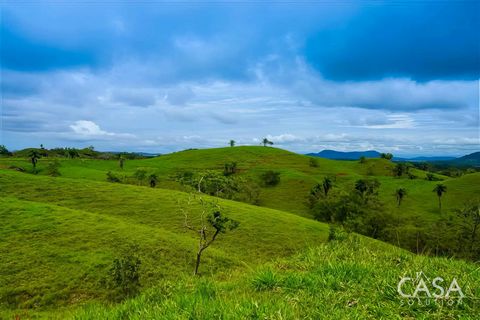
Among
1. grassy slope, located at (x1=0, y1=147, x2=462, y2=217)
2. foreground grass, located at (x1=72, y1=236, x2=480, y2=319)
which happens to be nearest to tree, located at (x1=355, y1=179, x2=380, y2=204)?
grassy slope, located at (x1=0, y1=147, x2=462, y2=217)

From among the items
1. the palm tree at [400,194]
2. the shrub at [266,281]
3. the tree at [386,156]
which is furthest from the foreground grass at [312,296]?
the tree at [386,156]

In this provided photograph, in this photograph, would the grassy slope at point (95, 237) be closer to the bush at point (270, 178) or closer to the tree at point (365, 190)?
the tree at point (365, 190)

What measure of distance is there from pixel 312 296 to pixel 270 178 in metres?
129

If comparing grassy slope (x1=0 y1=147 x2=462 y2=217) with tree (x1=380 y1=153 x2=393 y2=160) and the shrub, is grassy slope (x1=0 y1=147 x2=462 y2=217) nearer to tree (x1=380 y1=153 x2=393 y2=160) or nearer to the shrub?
tree (x1=380 y1=153 x2=393 y2=160)

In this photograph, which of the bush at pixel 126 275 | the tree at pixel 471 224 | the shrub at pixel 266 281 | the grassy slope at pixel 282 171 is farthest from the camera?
the grassy slope at pixel 282 171

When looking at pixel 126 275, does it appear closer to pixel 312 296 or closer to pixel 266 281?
pixel 266 281

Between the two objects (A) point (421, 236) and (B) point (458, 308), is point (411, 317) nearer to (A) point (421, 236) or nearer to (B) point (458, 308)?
(B) point (458, 308)

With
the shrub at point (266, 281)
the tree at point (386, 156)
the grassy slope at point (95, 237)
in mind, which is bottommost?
the grassy slope at point (95, 237)

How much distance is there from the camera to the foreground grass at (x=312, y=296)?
5580 mm

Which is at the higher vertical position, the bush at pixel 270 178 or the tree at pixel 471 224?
the bush at pixel 270 178

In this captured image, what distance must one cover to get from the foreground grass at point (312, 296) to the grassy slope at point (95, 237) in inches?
631

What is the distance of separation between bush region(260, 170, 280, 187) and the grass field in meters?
2.58

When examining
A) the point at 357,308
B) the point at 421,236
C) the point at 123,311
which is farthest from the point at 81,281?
the point at 421,236

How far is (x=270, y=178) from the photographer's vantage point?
5300 inches
